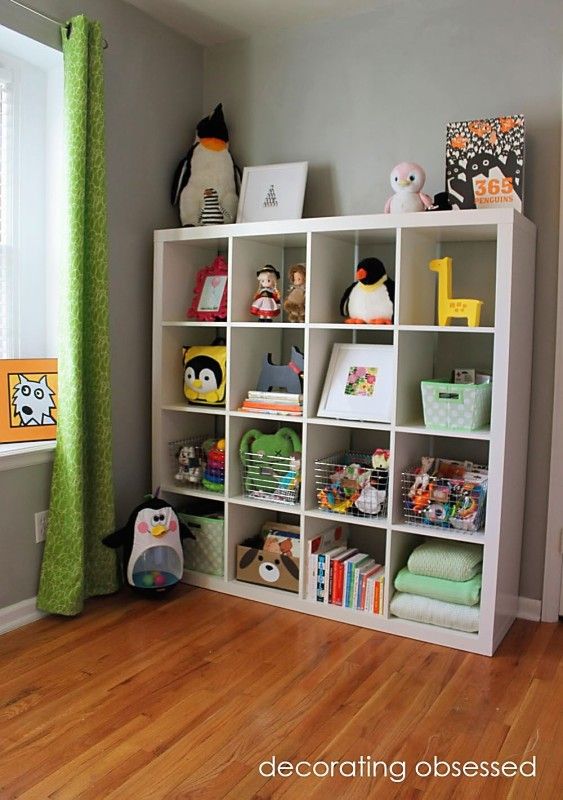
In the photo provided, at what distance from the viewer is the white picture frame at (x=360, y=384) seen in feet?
9.19

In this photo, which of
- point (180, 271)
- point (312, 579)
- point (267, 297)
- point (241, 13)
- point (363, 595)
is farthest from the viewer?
point (180, 271)

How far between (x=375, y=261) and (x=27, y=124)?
1.43m

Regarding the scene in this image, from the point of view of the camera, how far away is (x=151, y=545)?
2955mm

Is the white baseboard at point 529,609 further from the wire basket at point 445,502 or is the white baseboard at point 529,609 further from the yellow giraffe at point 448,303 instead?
the yellow giraffe at point 448,303

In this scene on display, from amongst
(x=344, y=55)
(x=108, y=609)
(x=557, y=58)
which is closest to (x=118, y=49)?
(x=344, y=55)

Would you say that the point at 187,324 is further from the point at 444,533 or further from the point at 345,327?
the point at 444,533

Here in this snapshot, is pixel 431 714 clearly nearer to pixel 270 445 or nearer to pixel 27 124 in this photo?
pixel 270 445

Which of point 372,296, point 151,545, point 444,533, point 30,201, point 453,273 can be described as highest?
point 30,201

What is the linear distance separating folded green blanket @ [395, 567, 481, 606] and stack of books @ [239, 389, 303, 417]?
2.36ft

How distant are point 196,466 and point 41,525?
2.23 ft

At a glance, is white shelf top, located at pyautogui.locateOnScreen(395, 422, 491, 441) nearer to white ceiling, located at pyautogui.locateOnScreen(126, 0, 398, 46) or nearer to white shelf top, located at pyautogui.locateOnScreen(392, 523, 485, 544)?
white shelf top, located at pyautogui.locateOnScreen(392, 523, 485, 544)

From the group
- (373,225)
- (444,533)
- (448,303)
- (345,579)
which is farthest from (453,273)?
(345,579)

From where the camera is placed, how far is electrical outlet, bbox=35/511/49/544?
2.84 metres

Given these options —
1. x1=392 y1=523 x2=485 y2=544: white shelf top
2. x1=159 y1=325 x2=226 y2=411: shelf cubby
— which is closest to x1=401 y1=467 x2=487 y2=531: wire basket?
x1=392 y1=523 x2=485 y2=544: white shelf top
